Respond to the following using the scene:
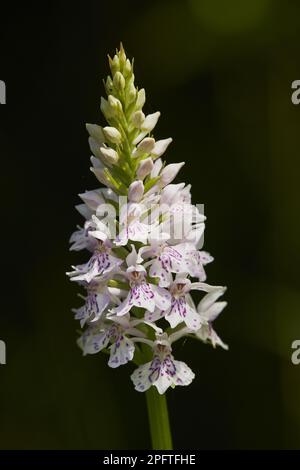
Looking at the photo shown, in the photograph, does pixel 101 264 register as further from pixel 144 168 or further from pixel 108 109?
pixel 108 109

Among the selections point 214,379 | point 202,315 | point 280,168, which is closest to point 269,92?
point 280,168

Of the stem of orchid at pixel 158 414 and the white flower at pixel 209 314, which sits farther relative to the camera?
the white flower at pixel 209 314

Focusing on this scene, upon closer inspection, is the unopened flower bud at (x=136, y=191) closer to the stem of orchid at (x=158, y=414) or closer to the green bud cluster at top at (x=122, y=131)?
the green bud cluster at top at (x=122, y=131)

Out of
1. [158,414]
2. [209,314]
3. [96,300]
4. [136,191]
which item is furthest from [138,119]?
[158,414]

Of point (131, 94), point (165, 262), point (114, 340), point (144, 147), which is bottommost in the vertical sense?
point (114, 340)

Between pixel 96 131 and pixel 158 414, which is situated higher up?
pixel 96 131

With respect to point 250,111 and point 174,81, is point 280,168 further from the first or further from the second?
point 174,81

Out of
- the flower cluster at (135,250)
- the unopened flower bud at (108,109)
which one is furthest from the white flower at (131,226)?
the unopened flower bud at (108,109)
